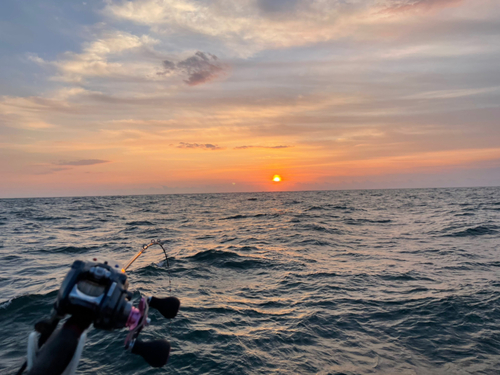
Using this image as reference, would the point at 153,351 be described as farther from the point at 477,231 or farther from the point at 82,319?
the point at 477,231

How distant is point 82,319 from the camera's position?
2857 millimetres

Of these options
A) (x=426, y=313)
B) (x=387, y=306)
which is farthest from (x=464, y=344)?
(x=387, y=306)

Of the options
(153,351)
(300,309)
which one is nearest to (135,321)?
(153,351)

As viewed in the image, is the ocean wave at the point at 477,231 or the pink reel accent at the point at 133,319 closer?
the pink reel accent at the point at 133,319

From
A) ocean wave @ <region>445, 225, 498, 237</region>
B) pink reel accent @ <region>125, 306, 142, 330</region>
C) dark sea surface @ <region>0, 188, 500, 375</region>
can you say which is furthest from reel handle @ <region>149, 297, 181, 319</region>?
ocean wave @ <region>445, 225, 498, 237</region>

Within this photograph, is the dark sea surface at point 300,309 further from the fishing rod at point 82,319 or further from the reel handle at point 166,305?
the fishing rod at point 82,319

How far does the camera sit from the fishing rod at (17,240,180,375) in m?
2.66

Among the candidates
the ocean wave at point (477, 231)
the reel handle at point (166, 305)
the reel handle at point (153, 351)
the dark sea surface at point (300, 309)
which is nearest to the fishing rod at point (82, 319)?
the reel handle at point (153, 351)

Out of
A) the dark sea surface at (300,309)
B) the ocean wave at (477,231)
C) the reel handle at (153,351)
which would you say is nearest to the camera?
the reel handle at (153,351)

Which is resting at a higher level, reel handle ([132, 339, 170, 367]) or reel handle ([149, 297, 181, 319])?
reel handle ([149, 297, 181, 319])

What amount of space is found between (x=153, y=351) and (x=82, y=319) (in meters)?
0.71

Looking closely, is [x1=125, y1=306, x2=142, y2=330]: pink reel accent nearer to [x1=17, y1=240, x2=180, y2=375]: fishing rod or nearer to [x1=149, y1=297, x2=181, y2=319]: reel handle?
[x1=17, y1=240, x2=180, y2=375]: fishing rod

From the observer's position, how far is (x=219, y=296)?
10.1 meters

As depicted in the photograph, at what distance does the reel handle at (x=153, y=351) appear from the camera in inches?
117
